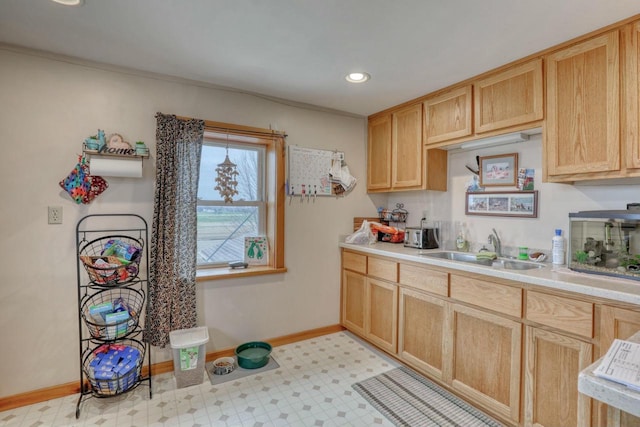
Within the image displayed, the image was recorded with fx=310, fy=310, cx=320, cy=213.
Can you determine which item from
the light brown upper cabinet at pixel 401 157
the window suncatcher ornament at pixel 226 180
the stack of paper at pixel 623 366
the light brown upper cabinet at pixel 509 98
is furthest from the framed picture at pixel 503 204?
the window suncatcher ornament at pixel 226 180

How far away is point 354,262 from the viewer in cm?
308

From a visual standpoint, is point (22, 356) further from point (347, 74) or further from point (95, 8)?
point (347, 74)

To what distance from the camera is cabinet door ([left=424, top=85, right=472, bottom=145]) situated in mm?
2385

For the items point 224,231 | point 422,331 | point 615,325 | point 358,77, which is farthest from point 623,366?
point 224,231

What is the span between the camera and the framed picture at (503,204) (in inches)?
89.4

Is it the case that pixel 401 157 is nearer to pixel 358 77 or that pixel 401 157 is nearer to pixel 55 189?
pixel 358 77

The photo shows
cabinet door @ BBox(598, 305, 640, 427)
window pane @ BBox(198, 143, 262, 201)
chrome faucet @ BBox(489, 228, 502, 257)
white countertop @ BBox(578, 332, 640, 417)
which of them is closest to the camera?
white countertop @ BBox(578, 332, 640, 417)

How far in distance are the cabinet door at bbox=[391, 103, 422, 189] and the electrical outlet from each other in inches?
106

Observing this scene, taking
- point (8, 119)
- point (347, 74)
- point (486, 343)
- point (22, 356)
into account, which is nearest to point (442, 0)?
point (347, 74)

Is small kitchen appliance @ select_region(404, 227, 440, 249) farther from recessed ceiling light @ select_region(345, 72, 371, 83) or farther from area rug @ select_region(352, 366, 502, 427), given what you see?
recessed ceiling light @ select_region(345, 72, 371, 83)

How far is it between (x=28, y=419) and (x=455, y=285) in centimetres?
280

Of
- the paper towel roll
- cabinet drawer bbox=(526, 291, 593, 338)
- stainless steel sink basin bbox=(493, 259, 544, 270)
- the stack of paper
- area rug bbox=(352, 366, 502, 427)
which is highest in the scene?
the paper towel roll

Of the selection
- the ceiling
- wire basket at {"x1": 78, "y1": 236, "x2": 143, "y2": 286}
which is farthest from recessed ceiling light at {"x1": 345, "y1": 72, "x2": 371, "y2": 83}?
wire basket at {"x1": 78, "y1": 236, "x2": 143, "y2": 286}

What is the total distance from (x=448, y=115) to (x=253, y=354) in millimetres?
2574
